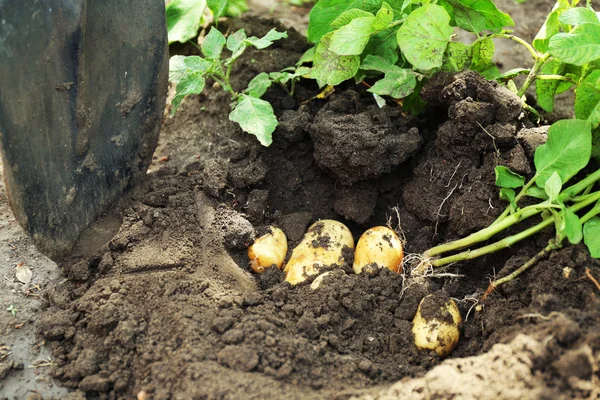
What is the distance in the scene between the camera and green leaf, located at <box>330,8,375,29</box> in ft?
7.07

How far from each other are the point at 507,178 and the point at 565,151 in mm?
190

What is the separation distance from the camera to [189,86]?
2.19m

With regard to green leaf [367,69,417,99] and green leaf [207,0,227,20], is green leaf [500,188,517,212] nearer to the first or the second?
green leaf [367,69,417,99]

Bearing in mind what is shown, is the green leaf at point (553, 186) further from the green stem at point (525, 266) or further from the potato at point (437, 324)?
the potato at point (437, 324)

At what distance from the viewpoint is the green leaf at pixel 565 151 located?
179 cm

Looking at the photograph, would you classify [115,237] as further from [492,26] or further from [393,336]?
[492,26]

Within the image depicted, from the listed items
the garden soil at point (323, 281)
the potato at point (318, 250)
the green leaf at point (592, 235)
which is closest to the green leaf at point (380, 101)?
the garden soil at point (323, 281)

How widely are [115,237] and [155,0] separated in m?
0.83

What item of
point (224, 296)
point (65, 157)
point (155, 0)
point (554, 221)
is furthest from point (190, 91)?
point (554, 221)

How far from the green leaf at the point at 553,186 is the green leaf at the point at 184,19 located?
67.6 inches

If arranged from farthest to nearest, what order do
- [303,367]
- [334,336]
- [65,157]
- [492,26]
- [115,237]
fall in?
[492,26] → [115,237] → [65,157] → [334,336] → [303,367]

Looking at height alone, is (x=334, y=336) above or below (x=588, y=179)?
below

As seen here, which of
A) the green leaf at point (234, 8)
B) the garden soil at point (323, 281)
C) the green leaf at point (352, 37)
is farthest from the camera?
the green leaf at point (234, 8)

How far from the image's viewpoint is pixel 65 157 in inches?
75.7
